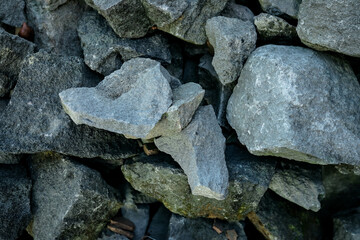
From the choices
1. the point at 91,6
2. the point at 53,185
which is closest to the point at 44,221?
the point at 53,185

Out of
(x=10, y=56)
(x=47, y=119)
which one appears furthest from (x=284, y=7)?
(x=10, y=56)

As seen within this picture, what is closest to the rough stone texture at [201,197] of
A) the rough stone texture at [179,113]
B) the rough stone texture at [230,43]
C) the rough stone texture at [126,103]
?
the rough stone texture at [179,113]

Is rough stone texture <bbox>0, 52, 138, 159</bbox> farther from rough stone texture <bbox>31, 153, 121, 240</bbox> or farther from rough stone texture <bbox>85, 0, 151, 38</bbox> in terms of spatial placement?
rough stone texture <bbox>85, 0, 151, 38</bbox>

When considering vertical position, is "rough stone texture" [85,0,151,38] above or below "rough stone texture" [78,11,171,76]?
above

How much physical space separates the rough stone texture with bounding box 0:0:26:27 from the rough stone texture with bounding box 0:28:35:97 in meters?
0.18

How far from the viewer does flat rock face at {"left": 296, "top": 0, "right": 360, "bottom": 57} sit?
1902 millimetres

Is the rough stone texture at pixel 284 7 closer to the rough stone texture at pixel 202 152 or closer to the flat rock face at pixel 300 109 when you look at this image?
the flat rock face at pixel 300 109

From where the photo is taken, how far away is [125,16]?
2.20 metres

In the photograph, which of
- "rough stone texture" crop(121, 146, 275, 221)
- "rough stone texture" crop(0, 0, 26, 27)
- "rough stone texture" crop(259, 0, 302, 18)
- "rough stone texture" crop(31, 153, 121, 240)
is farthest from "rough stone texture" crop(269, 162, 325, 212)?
"rough stone texture" crop(0, 0, 26, 27)

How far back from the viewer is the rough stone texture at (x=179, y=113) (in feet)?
6.37

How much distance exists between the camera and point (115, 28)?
7.34 ft

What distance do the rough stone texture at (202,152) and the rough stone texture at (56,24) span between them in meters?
0.93

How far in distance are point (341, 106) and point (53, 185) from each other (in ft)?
5.59

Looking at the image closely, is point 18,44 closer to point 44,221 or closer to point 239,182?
point 44,221
